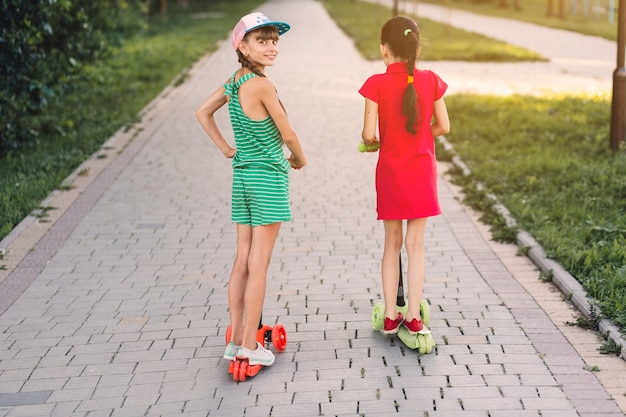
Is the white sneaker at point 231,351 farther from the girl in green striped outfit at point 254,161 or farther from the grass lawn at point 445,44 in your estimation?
the grass lawn at point 445,44

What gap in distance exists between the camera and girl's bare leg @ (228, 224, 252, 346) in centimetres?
516

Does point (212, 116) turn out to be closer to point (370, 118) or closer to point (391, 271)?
point (370, 118)

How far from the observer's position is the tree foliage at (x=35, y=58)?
10945 mm

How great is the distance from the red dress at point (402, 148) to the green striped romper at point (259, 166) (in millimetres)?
583

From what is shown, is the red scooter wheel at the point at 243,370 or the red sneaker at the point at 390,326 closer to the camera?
the red scooter wheel at the point at 243,370

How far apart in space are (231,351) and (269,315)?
0.98 m

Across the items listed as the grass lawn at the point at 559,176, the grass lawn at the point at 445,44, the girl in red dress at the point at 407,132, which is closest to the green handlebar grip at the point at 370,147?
the girl in red dress at the point at 407,132

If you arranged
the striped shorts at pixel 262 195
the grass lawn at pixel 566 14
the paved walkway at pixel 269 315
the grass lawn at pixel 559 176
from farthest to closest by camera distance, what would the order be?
the grass lawn at pixel 566 14, the grass lawn at pixel 559 176, the striped shorts at pixel 262 195, the paved walkway at pixel 269 315

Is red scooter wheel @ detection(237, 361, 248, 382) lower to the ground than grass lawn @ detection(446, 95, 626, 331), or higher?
lower

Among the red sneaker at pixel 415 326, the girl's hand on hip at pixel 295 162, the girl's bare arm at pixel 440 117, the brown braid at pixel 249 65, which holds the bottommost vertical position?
the red sneaker at pixel 415 326

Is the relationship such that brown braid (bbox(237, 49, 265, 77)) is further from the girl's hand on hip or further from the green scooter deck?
the green scooter deck

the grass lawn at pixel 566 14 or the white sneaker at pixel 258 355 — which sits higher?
the grass lawn at pixel 566 14

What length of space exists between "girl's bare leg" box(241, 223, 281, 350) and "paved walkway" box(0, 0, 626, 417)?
248 mm

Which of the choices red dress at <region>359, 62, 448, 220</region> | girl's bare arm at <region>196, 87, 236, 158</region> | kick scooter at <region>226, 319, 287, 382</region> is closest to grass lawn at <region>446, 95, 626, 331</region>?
red dress at <region>359, 62, 448, 220</region>
